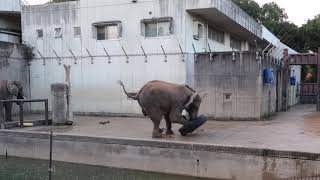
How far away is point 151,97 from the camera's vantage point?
13.2m

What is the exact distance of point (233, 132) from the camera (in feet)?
47.3

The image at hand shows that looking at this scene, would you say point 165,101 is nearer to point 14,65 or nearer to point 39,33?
point 39,33

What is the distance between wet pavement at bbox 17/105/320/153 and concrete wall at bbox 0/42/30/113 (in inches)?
205

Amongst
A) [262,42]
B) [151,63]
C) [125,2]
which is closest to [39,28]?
[125,2]

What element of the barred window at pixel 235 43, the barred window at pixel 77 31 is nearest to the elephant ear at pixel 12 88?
the barred window at pixel 77 31

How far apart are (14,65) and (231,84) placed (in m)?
11.0

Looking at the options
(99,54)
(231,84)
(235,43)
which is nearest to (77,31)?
(99,54)

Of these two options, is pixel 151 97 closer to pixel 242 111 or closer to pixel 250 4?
pixel 242 111

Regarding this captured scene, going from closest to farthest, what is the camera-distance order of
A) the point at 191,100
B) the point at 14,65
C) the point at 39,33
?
the point at 191,100 < the point at 14,65 < the point at 39,33

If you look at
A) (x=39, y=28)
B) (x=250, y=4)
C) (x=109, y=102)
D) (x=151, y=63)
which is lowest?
(x=109, y=102)

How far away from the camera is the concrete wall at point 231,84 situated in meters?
18.0

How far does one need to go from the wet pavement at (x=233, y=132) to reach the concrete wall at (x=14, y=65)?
5195mm

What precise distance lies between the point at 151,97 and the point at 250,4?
40.3 m

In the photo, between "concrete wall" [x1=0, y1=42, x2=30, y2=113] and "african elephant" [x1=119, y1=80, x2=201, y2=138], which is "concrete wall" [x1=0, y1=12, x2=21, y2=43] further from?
"african elephant" [x1=119, y1=80, x2=201, y2=138]
